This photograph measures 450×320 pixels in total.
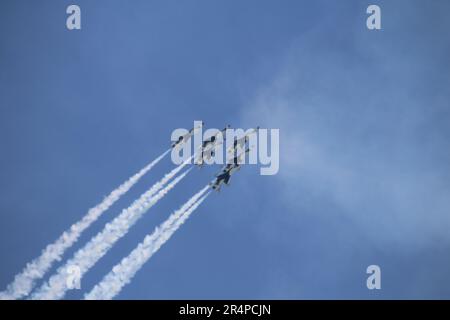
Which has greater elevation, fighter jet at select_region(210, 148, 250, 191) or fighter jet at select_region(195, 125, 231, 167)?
fighter jet at select_region(195, 125, 231, 167)

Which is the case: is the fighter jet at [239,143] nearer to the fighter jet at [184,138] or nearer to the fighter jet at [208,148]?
the fighter jet at [208,148]

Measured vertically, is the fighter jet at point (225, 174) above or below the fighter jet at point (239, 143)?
below

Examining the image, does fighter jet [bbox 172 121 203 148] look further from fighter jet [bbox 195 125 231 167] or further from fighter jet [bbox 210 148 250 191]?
fighter jet [bbox 210 148 250 191]

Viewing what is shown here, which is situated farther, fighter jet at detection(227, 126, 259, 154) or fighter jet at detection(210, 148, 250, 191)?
fighter jet at detection(227, 126, 259, 154)

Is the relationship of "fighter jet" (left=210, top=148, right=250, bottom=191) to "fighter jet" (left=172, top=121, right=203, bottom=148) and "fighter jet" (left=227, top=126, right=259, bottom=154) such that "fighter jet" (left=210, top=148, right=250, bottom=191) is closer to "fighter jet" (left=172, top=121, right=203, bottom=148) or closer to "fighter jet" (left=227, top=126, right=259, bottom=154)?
"fighter jet" (left=227, top=126, right=259, bottom=154)

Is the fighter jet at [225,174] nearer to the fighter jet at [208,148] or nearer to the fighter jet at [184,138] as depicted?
the fighter jet at [208,148]

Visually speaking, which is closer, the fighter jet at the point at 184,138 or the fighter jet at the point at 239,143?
the fighter jet at the point at 184,138

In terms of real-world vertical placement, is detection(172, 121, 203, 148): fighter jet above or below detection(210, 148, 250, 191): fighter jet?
above

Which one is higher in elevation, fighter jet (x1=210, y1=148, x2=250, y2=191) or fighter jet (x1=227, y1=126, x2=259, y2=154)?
fighter jet (x1=227, y1=126, x2=259, y2=154)

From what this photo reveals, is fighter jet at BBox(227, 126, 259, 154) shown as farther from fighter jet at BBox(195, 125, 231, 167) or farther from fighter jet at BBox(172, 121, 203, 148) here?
fighter jet at BBox(172, 121, 203, 148)

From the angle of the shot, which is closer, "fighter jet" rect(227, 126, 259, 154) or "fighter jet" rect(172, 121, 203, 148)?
"fighter jet" rect(172, 121, 203, 148)
